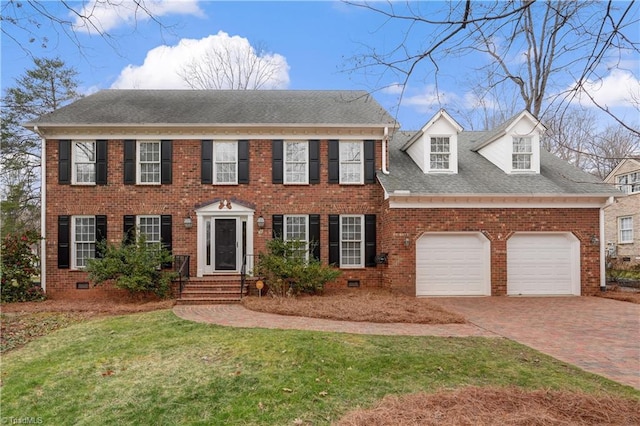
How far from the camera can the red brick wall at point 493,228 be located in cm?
1213

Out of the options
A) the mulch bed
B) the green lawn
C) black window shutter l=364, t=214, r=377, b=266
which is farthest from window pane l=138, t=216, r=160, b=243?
the mulch bed

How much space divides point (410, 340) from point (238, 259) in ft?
25.2

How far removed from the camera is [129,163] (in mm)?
12984

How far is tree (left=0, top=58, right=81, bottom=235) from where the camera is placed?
19.5 metres

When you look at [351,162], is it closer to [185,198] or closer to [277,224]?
[277,224]

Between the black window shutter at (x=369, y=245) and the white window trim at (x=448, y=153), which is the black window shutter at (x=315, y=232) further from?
the white window trim at (x=448, y=153)

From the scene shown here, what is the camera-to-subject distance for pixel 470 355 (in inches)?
236

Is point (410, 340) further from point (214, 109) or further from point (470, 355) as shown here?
point (214, 109)

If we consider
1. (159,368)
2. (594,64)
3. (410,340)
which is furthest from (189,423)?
(594,64)

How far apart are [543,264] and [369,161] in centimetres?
655

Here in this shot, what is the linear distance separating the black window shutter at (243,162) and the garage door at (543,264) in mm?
8922

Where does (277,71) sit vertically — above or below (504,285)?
above

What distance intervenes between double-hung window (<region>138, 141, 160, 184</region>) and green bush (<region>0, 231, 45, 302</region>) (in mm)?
3678

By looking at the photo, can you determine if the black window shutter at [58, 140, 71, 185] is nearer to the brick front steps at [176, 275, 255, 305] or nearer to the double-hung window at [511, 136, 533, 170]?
the brick front steps at [176, 275, 255, 305]
